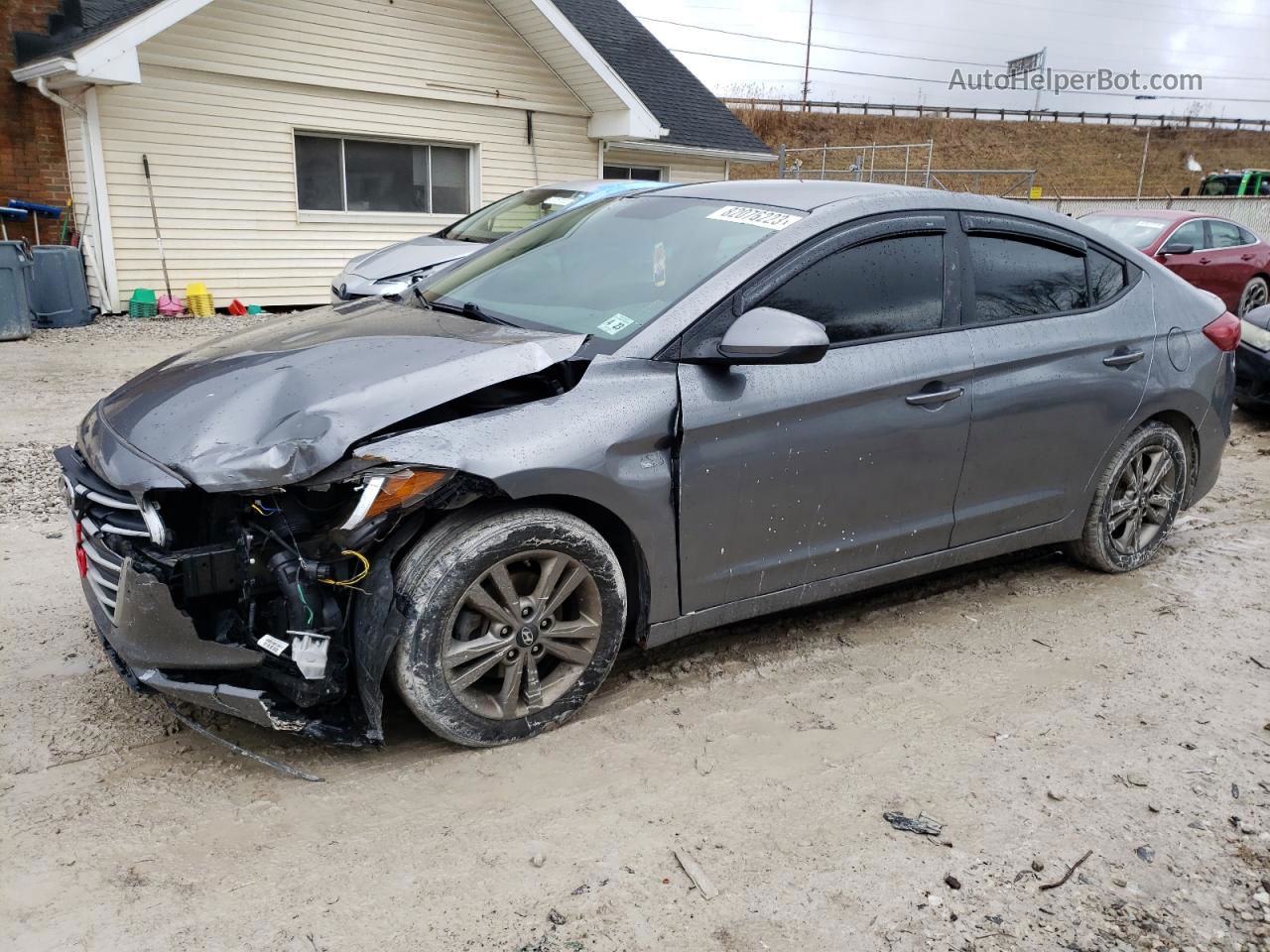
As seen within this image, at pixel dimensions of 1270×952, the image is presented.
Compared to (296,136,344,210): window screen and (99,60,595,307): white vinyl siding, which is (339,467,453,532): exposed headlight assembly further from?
(296,136,344,210): window screen

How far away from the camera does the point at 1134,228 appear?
40.3 feet

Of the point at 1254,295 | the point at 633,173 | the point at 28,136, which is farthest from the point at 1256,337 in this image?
the point at 28,136

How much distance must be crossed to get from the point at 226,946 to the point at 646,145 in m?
15.4

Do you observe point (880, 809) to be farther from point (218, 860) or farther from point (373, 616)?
point (218, 860)

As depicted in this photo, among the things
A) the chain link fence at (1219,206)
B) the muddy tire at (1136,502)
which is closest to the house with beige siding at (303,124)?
the muddy tire at (1136,502)

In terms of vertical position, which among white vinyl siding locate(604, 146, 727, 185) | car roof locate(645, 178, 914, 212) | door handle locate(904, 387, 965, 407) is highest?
white vinyl siding locate(604, 146, 727, 185)

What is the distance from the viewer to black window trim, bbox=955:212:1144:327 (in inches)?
154

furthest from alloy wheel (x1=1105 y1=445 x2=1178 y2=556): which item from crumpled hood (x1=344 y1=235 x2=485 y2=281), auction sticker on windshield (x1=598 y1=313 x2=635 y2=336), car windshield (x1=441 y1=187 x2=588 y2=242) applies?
car windshield (x1=441 y1=187 x2=588 y2=242)

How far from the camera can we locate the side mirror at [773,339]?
3.08 meters

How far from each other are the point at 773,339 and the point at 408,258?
6962 millimetres

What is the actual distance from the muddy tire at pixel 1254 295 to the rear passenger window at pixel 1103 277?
10414 millimetres

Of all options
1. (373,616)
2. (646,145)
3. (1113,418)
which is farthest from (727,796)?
(646,145)

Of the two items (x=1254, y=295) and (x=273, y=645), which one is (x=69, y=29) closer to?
(x=273, y=645)

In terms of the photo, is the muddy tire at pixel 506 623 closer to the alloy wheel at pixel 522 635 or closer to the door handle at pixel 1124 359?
the alloy wheel at pixel 522 635
